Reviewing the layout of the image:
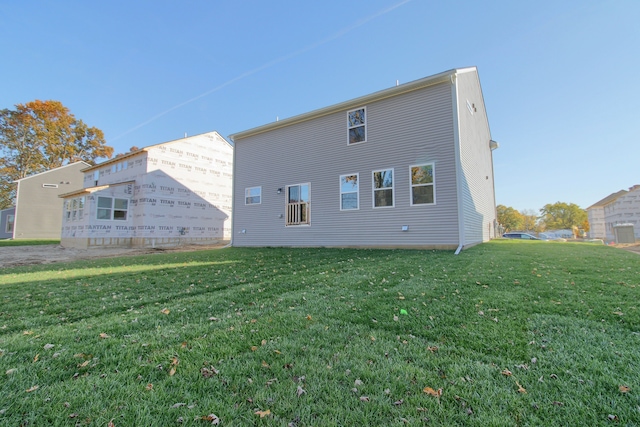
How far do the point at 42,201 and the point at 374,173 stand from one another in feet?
101

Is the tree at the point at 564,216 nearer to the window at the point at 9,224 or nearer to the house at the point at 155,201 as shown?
the house at the point at 155,201

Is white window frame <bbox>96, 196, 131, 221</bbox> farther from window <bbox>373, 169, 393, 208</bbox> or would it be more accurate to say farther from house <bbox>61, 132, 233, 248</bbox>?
window <bbox>373, 169, 393, 208</bbox>

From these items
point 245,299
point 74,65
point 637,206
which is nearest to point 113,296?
point 245,299

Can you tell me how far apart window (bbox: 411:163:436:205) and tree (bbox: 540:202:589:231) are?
5851 cm

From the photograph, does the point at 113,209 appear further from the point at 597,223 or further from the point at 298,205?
the point at 597,223

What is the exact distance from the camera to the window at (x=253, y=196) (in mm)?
12592

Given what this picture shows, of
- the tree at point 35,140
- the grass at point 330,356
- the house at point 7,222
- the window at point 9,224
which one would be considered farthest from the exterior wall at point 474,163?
the tree at point 35,140

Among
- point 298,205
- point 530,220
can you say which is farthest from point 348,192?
point 530,220

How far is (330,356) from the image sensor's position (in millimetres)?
2076

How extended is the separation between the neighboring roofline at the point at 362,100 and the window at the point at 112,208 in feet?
29.0

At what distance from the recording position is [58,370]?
191 centimetres

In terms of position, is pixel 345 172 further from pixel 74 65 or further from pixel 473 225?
pixel 74 65

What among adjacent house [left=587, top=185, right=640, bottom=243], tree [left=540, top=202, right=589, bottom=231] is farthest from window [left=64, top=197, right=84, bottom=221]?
tree [left=540, top=202, right=589, bottom=231]

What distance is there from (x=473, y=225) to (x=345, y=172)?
5.22 meters
